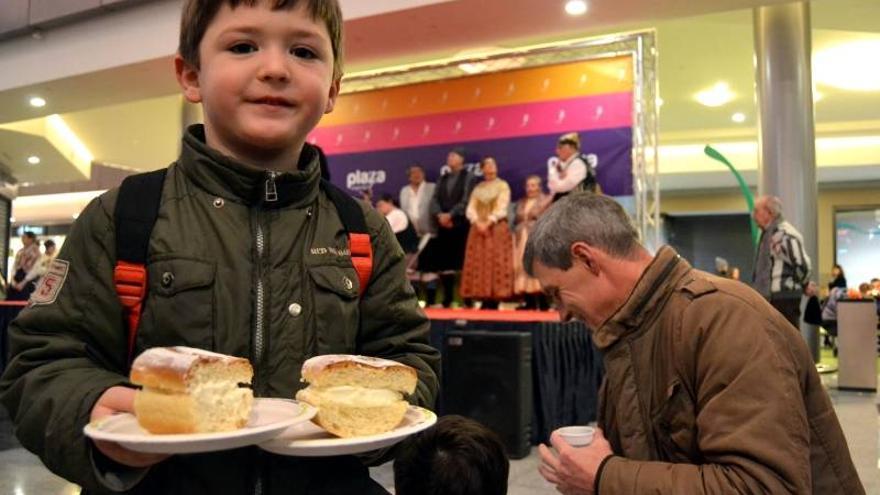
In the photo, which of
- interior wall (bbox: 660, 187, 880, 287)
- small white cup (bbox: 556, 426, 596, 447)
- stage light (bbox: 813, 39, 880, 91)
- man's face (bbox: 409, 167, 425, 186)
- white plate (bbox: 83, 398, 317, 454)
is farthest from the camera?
interior wall (bbox: 660, 187, 880, 287)

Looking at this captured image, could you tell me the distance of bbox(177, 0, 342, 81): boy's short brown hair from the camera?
3.75ft

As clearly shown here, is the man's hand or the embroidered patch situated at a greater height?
the embroidered patch

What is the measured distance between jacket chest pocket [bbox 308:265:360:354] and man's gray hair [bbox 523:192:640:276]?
0.81 m

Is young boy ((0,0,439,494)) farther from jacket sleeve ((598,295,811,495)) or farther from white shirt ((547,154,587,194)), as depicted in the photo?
white shirt ((547,154,587,194))

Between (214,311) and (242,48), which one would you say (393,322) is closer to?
(214,311)

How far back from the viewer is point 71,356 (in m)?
1.02

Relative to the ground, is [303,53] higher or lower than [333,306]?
higher

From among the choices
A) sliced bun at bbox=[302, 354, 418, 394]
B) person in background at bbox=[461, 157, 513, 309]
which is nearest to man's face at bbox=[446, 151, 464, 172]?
person in background at bbox=[461, 157, 513, 309]

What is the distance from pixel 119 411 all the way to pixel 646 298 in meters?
1.19

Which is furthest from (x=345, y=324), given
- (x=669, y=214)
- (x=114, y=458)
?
(x=669, y=214)

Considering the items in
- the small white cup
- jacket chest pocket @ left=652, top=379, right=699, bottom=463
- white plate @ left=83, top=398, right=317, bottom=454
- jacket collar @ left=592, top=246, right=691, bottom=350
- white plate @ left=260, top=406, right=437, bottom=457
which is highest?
jacket collar @ left=592, top=246, right=691, bottom=350

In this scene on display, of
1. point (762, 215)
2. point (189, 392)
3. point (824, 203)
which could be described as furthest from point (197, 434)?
point (824, 203)

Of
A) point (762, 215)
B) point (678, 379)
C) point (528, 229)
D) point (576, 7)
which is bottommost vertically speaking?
point (678, 379)

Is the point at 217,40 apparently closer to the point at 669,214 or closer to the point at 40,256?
the point at 40,256
